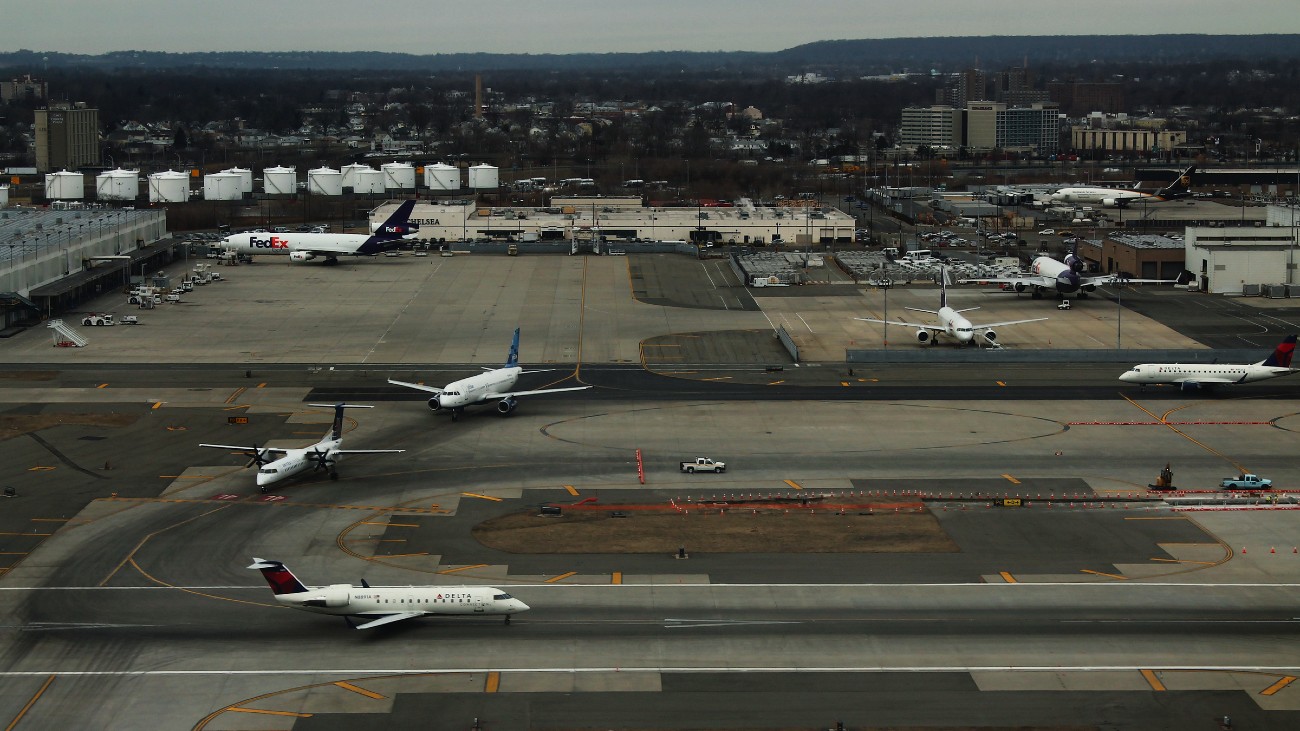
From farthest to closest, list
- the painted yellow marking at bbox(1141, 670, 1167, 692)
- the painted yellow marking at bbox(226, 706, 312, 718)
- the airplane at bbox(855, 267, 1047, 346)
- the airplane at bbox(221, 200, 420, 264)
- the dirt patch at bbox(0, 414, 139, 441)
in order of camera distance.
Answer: the airplane at bbox(221, 200, 420, 264) < the airplane at bbox(855, 267, 1047, 346) < the dirt patch at bbox(0, 414, 139, 441) < the painted yellow marking at bbox(1141, 670, 1167, 692) < the painted yellow marking at bbox(226, 706, 312, 718)

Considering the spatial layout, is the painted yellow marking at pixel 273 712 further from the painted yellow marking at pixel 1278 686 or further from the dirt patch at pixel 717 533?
the painted yellow marking at pixel 1278 686

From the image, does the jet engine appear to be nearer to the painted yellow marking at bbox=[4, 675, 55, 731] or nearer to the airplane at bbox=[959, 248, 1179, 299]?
the painted yellow marking at bbox=[4, 675, 55, 731]

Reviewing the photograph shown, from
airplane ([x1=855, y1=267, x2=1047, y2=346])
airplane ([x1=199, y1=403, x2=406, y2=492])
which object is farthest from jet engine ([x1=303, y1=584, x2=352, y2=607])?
airplane ([x1=855, y1=267, x2=1047, y2=346])

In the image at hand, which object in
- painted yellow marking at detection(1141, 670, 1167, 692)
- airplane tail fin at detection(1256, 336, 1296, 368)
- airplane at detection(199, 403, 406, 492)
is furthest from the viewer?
airplane tail fin at detection(1256, 336, 1296, 368)

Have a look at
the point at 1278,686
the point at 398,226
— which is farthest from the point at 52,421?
the point at 398,226

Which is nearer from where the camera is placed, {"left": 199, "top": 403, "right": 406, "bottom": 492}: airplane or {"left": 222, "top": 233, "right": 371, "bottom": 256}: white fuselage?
{"left": 199, "top": 403, "right": 406, "bottom": 492}: airplane

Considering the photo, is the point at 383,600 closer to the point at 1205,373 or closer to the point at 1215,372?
the point at 1205,373

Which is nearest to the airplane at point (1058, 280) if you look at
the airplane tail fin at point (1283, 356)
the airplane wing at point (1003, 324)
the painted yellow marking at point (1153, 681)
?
the airplane wing at point (1003, 324)
